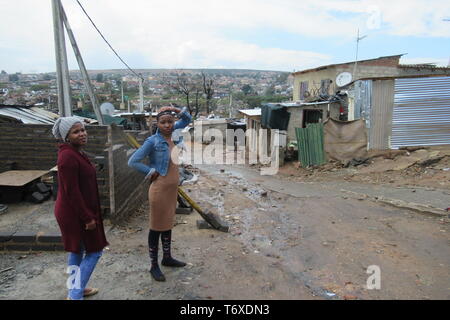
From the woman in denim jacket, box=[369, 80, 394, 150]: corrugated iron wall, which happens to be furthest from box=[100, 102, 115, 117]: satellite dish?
the woman in denim jacket

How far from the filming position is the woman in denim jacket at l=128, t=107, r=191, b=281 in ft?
10.5

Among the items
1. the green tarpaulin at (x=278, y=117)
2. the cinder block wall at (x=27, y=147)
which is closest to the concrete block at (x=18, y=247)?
the cinder block wall at (x=27, y=147)

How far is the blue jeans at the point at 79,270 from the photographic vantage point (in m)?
2.69

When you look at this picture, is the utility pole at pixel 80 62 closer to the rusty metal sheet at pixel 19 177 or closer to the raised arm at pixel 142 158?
the rusty metal sheet at pixel 19 177

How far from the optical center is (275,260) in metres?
3.99

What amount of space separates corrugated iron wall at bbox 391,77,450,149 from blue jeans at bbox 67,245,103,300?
11.2 meters

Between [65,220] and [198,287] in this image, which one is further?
[198,287]

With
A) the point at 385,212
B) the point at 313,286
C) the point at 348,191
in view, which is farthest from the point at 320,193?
the point at 313,286

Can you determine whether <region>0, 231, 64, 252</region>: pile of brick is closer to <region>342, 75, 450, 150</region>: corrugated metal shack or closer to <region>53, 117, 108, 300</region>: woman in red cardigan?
<region>53, 117, 108, 300</region>: woman in red cardigan

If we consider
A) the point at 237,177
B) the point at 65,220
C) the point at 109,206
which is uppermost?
the point at 65,220

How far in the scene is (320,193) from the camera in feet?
28.9

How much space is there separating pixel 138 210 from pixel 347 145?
878 centimetres

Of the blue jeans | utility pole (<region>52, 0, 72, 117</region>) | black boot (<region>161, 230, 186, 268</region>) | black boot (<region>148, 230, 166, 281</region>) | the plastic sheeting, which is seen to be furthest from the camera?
the plastic sheeting
